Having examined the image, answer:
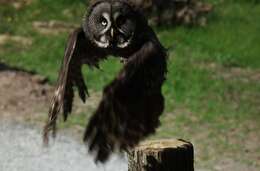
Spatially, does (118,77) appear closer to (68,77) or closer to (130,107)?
(130,107)

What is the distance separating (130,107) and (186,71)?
7.85 m

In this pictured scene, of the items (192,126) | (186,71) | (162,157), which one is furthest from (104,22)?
(186,71)

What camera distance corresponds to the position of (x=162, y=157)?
508cm

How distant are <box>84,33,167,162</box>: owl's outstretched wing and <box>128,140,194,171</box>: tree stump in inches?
14.3

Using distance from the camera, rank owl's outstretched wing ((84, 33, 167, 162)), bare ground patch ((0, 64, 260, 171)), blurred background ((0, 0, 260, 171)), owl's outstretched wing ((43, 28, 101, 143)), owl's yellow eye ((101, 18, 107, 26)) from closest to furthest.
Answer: owl's outstretched wing ((84, 33, 167, 162))
owl's outstretched wing ((43, 28, 101, 143))
owl's yellow eye ((101, 18, 107, 26))
bare ground patch ((0, 64, 260, 171))
blurred background ((0, 0, 260, 171))

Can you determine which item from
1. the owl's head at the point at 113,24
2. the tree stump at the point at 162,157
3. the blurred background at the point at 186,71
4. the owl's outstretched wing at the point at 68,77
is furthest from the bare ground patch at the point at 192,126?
the owl's head at the point at 113,24

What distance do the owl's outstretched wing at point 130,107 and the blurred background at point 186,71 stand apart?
13.2ft

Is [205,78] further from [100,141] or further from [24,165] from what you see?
[100,141]

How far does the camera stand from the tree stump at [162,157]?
200 inches

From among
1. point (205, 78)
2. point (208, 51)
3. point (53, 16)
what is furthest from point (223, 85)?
point (53, 16)

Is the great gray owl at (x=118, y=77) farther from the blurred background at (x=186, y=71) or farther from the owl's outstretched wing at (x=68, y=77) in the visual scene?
the blurred background at (x=186, y=71)

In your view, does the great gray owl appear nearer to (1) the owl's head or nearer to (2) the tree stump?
(1) the owl's head

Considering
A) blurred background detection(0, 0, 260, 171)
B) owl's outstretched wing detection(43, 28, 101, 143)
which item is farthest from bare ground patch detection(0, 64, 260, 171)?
owl's outstretched wing detection(43, 28, 101, 143)

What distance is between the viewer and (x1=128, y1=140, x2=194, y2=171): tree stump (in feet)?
16.6
